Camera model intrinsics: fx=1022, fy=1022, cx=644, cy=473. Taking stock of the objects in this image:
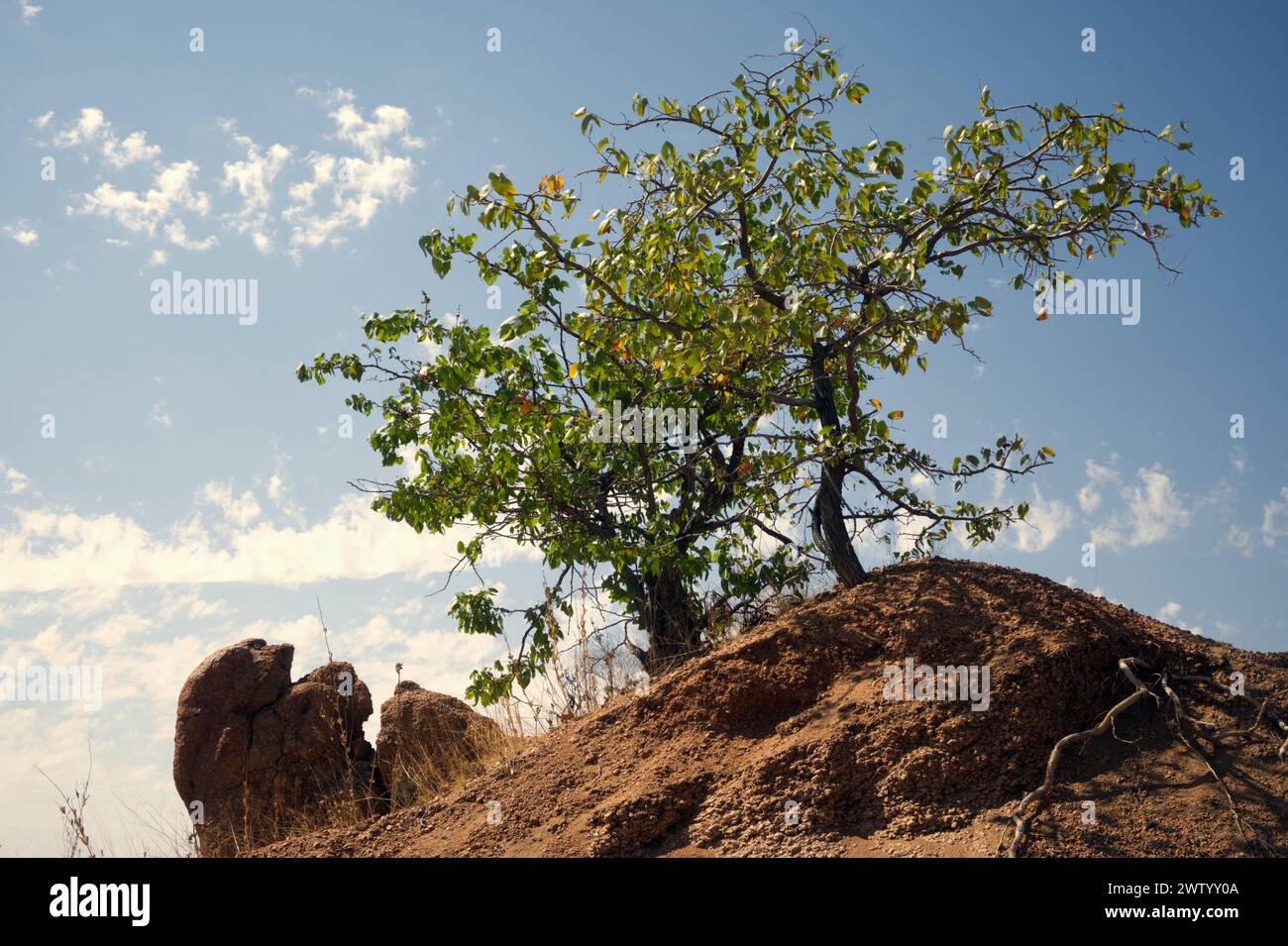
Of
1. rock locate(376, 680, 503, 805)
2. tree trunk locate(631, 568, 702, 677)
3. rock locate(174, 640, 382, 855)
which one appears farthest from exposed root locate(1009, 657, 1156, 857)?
rock locate(174, 640, 382, 855)

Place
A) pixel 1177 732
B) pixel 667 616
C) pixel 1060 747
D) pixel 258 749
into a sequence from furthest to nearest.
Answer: pixel 258 749
pixel 667 616
pixel 1177 732
pixel 1060 747

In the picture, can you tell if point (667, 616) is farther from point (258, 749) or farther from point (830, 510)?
point (258, 749)

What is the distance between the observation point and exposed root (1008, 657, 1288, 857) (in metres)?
5.11

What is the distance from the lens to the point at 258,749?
35.6 ft

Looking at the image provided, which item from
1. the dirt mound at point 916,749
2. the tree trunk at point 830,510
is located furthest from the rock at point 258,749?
the tree trunk at point 830,510

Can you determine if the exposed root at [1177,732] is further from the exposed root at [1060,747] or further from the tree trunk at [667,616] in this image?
the tree trunk at [667,616]

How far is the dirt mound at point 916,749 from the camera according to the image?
17.6 feet

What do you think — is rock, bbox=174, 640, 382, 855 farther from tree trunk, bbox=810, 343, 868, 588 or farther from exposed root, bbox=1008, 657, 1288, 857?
exposed root, bbox=1008, 657, 1288, 857

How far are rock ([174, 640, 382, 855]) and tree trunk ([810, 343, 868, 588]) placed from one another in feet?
18.6

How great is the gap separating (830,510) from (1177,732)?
118 inches

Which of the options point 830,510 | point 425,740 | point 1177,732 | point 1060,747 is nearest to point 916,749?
point 1060,747

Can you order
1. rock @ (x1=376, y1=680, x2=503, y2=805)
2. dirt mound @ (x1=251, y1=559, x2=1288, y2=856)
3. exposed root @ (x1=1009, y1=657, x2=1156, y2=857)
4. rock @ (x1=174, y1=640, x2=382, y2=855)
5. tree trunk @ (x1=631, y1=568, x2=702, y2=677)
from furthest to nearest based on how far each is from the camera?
1. rock @ (x1=174, y1=640, x2=382, y2=855)
2. tree trunk @ (x1=631, y1=568, x2=702, y2=677)
3. rock @ (x1=376, y1=680, x2=503, y2=805)
4. dirt mound @ (x1=251, y1=559, x2=1288, y2=856)
5. exposed root @ (x1=1009, y1=657, x2=1156, y2=857)
